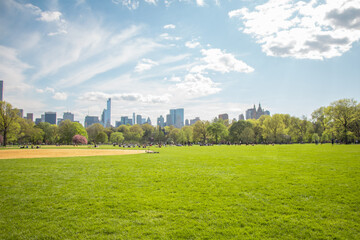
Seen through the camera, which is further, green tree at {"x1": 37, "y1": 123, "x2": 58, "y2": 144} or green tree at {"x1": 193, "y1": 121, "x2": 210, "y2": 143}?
green tree at {"x1": 193, "y1": 121, "x2": 210, "y2": 143}

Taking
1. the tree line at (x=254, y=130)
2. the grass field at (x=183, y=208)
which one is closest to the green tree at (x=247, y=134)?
the tree line at (x=254, y=130)

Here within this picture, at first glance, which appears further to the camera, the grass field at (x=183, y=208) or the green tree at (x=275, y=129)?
the green tree at (x=275, y=129)

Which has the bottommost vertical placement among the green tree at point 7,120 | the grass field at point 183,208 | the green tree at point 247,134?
the grass field at point 183,208

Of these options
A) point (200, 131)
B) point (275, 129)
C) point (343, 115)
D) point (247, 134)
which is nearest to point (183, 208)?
point (343, 115)

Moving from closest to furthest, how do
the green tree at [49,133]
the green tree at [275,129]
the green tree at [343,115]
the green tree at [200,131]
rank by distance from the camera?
the green tree at [343,115], the green tree at [275,129], the green tree at [49,133], the green tree at [200,131]

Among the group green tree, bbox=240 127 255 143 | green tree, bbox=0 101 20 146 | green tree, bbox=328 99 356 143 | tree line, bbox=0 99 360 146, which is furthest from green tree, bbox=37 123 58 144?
green tree, bbox=328 99 356 143

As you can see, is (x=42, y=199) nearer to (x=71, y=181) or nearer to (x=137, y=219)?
(x=71, y=181)

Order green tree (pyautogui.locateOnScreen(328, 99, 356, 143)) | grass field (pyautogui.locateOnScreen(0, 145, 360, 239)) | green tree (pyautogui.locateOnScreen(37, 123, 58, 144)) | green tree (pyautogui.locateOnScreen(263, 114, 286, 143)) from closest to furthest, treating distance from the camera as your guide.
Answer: grass field (pyautogui.locateOnScreen(0, 145, 360, 239))
green tree (pyautogui.locateOnScreen(328, 99, 356, 143))
green tree (pyautogui.locateOnScreen(263, 114, 286, 143))
green tree (pyautogui.locateOnScreen(37, 123, 58, 144))

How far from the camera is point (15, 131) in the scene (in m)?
71.6

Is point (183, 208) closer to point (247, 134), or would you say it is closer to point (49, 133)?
point (247, 134)

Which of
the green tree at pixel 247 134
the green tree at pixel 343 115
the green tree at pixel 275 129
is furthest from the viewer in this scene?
the green tree at pixel 247 134

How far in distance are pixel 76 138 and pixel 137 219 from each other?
9327 cm

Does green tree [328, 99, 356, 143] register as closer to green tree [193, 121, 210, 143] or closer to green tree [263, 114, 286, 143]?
green tree [263, 114, 286, 143]

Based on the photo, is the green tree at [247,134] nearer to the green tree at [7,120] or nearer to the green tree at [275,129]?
the green tree at [275,129]
